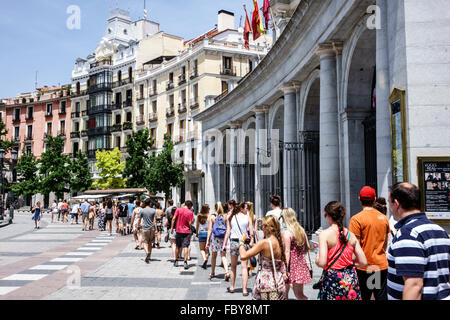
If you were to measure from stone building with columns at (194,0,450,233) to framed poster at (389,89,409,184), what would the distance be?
0.02 meters

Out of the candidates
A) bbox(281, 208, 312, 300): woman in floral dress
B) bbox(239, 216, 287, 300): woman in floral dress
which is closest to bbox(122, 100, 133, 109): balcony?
bbox(281, 208, 312, 300): woman in floral dress

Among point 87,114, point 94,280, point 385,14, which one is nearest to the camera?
point 385,14

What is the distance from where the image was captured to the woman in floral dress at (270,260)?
209 inches

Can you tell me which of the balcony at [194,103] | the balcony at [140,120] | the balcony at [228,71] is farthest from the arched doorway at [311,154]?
the balcony at [140,120]

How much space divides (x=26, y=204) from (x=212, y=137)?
5168 cm

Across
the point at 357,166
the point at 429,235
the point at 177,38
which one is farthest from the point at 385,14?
the point at 177,38

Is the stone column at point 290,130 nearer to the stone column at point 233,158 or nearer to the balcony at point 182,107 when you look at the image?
the stone column at point 233,158

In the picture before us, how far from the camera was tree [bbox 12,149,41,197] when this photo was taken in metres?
58.0

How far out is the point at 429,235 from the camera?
3.06 m

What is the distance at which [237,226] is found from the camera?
8.92 metres

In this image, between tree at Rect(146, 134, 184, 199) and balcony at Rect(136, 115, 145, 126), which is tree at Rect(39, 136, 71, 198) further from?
tree at Rect(146, 134, 184, 199)
